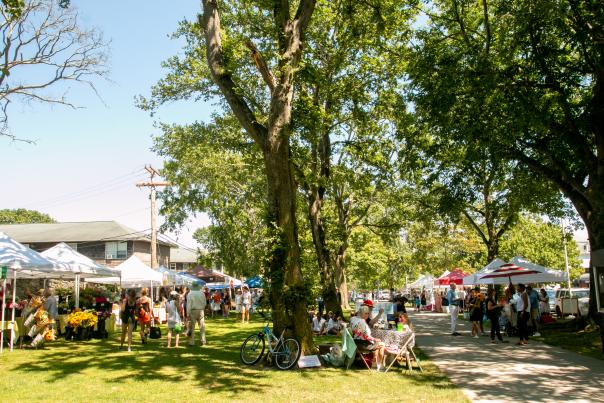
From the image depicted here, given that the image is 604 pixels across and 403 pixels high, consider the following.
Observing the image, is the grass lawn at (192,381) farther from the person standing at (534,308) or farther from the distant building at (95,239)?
the distant building at (95,239)

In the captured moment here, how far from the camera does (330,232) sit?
95.1 feet

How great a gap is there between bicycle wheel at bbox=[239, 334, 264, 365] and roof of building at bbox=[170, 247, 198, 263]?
200 ft

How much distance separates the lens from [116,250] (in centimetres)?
5038

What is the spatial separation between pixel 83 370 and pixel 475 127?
38.6 feet

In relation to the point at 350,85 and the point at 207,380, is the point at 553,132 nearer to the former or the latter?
the point at 350,85

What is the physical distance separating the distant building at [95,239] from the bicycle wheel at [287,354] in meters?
41.8

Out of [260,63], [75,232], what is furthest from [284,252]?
[75,232]

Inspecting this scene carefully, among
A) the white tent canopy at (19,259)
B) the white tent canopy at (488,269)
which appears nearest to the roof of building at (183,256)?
the white tent canopy at (488,269)

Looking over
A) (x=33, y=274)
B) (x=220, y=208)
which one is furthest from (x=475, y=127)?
(x=220, y=208)

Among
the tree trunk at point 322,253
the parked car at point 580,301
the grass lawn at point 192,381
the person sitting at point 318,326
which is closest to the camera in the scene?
the grass lawn at point 192,381

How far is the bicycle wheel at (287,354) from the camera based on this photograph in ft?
35.6

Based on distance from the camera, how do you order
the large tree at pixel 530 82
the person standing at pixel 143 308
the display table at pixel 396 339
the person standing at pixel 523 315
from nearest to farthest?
the display table at pixel 396 339, the large tree at pixel 530 82, the person standing at pixel 523 315, the person standing at pixel 143 308

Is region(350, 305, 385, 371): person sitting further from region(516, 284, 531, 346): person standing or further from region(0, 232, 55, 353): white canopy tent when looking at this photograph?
region(0, 232, 55, 353): white canopy tent

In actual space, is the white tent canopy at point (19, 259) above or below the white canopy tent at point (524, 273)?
above
